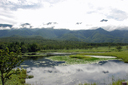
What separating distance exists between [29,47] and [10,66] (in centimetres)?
15713

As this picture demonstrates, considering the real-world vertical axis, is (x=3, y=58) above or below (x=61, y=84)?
above

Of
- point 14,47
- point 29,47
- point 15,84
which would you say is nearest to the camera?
point 15,84

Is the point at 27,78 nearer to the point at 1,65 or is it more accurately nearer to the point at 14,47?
the point at 1,65

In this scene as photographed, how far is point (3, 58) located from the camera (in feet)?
55.7

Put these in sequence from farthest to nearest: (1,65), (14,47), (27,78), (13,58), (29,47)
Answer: (29,47) < (14,47) < (27,78) < (13,58) < (1,65)

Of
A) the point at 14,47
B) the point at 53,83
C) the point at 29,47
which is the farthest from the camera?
the point at 29,47

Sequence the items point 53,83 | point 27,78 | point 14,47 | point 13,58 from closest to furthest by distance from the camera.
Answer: point 13,58, point 53,83, point 27,78, point 14,47

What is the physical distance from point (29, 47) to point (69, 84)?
15160cm

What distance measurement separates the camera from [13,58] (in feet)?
58.3

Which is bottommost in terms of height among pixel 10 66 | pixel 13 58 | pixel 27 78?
pixel 27 78

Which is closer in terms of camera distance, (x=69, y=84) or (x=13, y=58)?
(x=13, y=58)

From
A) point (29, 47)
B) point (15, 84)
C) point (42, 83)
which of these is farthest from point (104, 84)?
point (29, 47)

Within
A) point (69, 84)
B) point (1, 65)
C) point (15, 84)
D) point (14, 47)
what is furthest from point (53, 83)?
point (14, 47)

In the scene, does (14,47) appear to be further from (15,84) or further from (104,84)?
(104,84)
